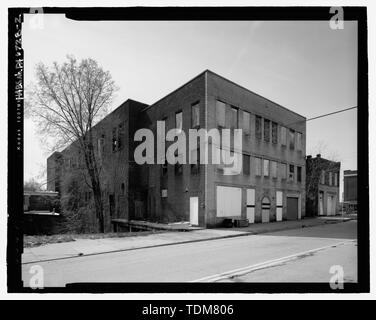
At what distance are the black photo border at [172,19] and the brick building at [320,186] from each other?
2891 cm

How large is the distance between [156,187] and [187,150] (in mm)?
5317

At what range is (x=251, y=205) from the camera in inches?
811

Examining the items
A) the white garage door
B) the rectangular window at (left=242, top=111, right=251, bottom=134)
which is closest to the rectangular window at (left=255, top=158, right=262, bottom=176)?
the rectangular window at (left=242, top=111, right=251, bottom=134)

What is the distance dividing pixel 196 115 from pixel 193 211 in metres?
6.27

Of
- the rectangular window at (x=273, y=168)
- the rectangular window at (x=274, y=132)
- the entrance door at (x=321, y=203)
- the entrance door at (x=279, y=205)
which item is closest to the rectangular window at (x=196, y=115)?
the rectangular window at (x=274, y=132)

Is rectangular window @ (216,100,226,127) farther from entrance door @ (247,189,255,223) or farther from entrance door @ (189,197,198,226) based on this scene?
entrance door @ (247,189,255,223)

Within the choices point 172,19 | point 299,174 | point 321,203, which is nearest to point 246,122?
point 299,174

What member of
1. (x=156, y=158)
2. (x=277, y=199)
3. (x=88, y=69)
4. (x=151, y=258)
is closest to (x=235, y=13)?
(x=151, y=258)

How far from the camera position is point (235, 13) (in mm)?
3426

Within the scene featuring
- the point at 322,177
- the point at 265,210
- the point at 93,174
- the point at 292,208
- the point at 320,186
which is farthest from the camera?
the point at 322,177

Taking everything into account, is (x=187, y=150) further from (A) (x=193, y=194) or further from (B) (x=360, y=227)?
(B) (x=360, y=227)

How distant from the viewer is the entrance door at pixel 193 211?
17.7 m

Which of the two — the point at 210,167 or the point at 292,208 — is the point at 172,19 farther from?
the point at 292,208

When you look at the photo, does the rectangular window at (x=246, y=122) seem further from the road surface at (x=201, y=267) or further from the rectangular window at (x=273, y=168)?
the road surface at (x=201, y=267)
